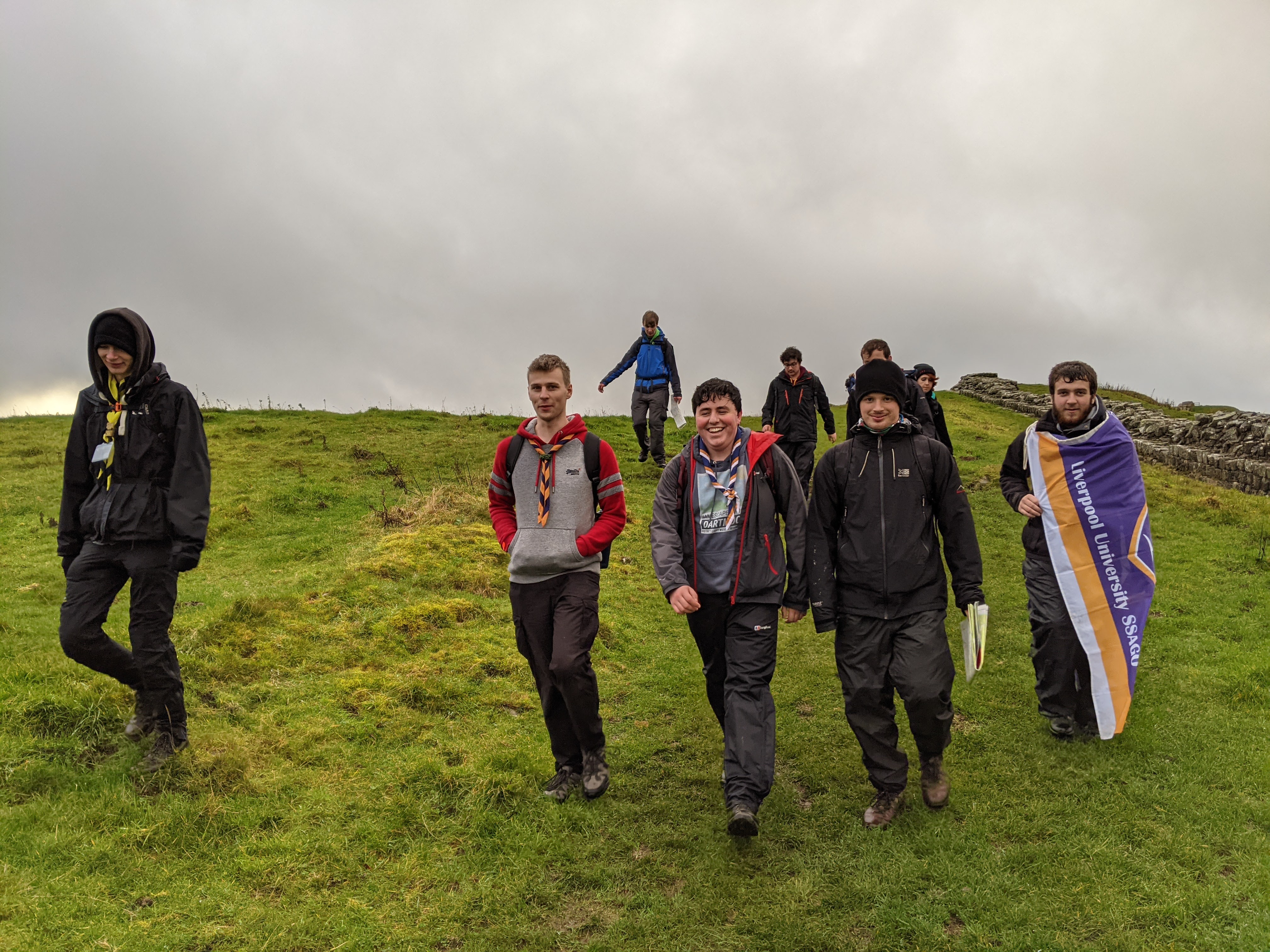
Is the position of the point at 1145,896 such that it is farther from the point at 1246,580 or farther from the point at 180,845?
the point at 1246,580

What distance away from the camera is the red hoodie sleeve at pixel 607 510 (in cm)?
521

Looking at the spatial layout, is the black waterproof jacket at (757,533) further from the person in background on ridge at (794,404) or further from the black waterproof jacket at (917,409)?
the person in background on ridge at (794,404)

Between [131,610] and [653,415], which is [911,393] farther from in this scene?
[131,610]

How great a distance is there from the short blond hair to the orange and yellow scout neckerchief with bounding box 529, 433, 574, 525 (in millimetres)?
413

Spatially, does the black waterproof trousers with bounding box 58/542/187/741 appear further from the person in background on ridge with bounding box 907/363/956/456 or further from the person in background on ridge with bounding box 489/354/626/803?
the person in background on ridge with bounding box 907/363/956/456

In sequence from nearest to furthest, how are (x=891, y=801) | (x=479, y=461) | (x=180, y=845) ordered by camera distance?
(x=180, y=845) < (x=891, y=801) < (x=479, y=461)

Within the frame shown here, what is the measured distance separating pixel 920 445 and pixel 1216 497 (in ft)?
45.6

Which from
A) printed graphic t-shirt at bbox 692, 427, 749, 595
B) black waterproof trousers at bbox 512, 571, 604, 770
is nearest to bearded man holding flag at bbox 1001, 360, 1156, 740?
printed graphic t-shirt at bbox 692, 427, 749, 595

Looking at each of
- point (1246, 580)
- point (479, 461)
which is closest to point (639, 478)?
point (479, 461)

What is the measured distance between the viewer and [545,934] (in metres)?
4.07

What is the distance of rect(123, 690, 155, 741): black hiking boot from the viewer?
18.4 feet

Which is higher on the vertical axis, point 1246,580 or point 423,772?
point 1246,580

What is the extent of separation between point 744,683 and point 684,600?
2.21ft

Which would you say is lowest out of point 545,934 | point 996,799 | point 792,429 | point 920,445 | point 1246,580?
point 545,934
